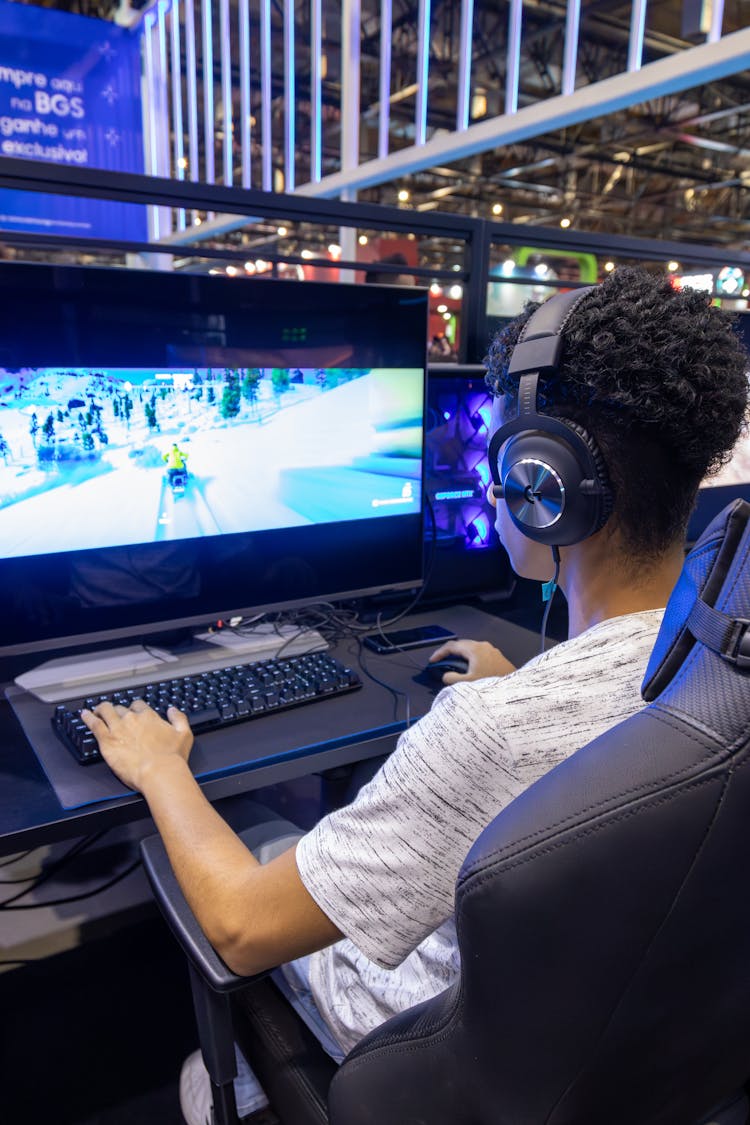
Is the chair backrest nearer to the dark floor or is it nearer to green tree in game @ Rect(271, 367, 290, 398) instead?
green tree in game @ Rect(271, 367, 290, 398)

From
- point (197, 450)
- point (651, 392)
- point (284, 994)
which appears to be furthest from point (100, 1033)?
point (651, 392)

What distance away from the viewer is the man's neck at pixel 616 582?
2.33 ft

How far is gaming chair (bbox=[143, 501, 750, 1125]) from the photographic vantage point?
0.38 m

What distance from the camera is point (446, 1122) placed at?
502 millimetres

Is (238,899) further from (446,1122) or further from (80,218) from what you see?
(80,218)

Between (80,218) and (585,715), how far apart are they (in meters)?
4.09

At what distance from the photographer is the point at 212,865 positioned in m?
0.73

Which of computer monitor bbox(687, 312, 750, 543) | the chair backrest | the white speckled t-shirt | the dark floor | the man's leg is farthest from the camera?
computer monitor bbox(687, 312, 750, 543)

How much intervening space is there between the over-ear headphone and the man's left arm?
0.39m

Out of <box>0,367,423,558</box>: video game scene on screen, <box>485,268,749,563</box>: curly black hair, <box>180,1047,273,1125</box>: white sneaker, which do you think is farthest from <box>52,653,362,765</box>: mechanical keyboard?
<box>485,268,749,563</box>: curly black hair

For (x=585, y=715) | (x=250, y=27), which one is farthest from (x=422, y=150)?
(x=585, y=715)

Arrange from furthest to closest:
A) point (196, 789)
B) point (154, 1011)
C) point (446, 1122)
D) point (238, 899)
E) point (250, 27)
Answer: point (250, 27)
point (154, 1011)
point (196, 789)
point (238, 899)
point (446, 1122)

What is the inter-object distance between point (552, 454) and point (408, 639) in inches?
28.4

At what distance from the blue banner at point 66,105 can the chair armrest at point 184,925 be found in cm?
328
